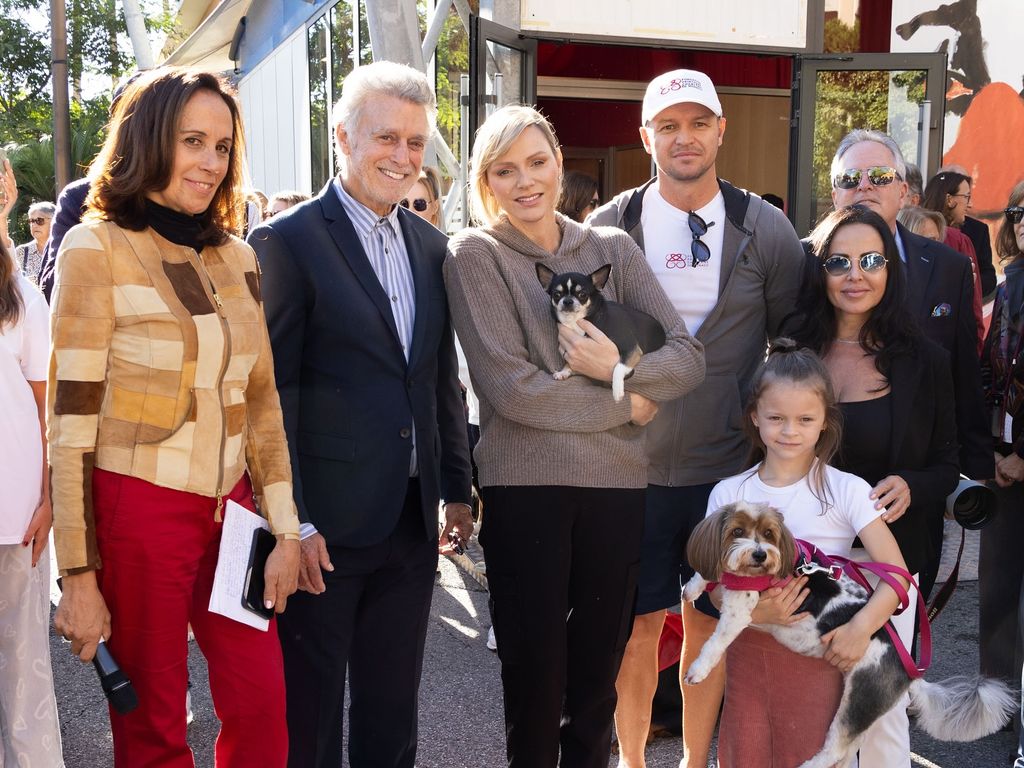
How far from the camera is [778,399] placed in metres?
2.92

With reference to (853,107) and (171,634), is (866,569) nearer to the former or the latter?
(171,634)

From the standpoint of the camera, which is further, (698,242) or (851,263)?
(698,242)

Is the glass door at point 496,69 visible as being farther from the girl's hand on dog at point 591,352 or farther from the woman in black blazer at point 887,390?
the girl's hand on dog at point 591,352

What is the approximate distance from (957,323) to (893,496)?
0.84 metres

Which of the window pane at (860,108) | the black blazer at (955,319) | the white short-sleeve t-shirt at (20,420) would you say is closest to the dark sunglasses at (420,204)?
the black blazer at (955,319)

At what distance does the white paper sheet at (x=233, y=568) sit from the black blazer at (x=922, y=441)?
1960 millimetres

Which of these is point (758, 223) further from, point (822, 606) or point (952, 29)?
point (952, 29)

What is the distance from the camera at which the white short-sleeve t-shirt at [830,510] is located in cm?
287

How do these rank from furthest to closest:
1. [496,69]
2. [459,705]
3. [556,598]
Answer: [496,69] → [459,705] → [556,598]

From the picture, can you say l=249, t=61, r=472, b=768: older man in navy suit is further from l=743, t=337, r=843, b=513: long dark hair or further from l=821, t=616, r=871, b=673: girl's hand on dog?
l=821, t=616, r=871, b=673: girl's hand on dog

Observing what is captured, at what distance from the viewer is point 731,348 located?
3.42 meters

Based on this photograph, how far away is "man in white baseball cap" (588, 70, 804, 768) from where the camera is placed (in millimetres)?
3383

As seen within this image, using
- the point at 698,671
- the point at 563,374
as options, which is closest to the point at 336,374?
the point at 563,374

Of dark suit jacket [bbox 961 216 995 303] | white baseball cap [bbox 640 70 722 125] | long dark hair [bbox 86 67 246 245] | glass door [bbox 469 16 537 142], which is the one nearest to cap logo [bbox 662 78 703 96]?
white baseball cap [bbox 640 70 722 125]
